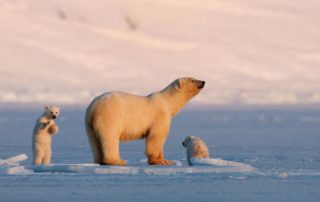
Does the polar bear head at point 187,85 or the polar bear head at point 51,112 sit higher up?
the polar bear head at point 187,85

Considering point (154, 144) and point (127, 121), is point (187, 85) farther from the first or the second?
point (127, 121)

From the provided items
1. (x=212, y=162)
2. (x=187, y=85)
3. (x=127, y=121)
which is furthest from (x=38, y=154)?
(x=212, y=162)

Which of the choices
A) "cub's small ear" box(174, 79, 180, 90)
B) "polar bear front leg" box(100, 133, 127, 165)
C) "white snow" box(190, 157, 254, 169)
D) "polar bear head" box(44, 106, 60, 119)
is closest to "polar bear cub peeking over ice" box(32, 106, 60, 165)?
"polar bear head" box(44, 106, 60, 119)

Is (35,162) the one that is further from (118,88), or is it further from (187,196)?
(118,88)

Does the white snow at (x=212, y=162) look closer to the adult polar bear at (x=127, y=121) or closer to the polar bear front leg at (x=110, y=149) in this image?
the adult polar bear at (x=127, y=121)

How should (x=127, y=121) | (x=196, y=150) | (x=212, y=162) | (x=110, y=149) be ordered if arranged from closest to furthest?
(x=212, y=162) → (x=110, y=149) → (x=127, y=121) → (x=196, y=150)

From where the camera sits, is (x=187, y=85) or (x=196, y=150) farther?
(x=187, y=85)

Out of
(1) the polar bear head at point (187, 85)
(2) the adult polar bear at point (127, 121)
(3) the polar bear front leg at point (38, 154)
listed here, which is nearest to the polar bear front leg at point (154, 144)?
(2) the adult polar bear at point (127, 121)

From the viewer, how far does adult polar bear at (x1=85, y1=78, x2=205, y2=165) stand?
10641 millimetres

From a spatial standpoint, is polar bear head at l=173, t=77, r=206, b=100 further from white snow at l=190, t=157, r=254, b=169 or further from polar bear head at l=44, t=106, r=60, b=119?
polar bear head at l=44, t=106, r=60, b=119

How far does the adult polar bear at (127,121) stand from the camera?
10.6m

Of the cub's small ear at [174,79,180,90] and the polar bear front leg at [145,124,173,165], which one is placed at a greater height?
the cub's small ear at [174,79,180,90]

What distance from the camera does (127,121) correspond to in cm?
1088

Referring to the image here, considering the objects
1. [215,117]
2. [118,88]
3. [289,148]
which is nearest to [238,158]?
[289,148]
